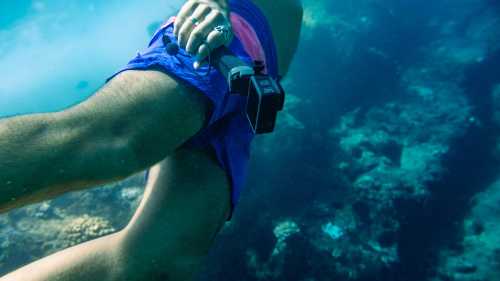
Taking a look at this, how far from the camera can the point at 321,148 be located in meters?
9.16

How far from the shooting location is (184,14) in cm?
204

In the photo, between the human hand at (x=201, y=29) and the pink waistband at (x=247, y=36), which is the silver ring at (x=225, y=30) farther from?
the pink waistband at (x=247, y=36)

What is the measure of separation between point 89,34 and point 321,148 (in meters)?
66.0

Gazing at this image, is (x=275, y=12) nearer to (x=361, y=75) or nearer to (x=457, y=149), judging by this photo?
(x=457, y=149)

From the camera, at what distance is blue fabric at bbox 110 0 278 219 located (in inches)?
71.8

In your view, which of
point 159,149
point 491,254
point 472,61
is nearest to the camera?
point 159,149

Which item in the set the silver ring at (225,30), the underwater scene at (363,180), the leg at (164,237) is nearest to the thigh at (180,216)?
the leg at (164,237)

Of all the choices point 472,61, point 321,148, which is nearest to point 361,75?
point 472,61

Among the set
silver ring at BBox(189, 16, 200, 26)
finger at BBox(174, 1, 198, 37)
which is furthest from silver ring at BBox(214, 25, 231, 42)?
finger at BBox(174, 1, 198, 37)

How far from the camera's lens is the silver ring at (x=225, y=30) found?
1871 mm

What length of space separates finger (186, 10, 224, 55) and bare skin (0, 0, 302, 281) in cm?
21

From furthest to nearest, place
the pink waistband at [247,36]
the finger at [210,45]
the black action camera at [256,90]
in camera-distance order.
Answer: the pink waistband at [247,36] → the finger at [210,45] → the black action camera at [256,90]

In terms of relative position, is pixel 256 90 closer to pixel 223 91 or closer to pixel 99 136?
pixel 223 91

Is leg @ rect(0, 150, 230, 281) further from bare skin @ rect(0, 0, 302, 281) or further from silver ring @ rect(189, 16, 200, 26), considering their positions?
silver ring @ rect(189, 16, 200, 26)
